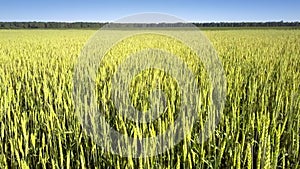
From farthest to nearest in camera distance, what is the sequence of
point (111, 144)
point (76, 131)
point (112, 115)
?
1. point (112, 115)
2. point (76, 131)
3. point (111, 144)

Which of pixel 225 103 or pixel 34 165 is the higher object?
pixel 225 103

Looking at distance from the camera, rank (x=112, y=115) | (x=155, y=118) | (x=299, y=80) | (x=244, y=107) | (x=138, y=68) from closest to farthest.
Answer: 1. (x=155, y=118)
2. (x=112, y=115)
3. (x=244, y=107)
4. (x=299, y=80)
5. (x=138, y=68)

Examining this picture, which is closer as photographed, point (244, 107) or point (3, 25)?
point (244, 107)

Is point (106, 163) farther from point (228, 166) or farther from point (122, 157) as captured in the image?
point (228, 166)

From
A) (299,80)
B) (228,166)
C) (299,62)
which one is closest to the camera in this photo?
(228,166)

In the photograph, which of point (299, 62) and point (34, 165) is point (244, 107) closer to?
point (34, 165)

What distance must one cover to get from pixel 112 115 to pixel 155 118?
344 mm

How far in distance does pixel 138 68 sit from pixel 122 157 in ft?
8.27

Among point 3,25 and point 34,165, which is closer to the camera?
point 34,165

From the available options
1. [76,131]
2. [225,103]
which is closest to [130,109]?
[76,131]

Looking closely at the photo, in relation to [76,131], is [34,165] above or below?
below

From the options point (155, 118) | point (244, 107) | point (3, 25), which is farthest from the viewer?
point (3, 25)

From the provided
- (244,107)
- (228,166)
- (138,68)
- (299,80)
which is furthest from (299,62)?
(228,166)

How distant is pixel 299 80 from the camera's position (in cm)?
319
